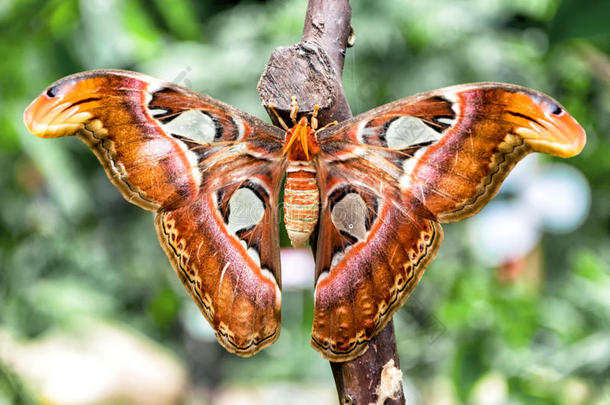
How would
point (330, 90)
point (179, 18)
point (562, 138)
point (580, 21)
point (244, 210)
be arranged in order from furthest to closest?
point (179, 18) < point (580, 21) < point (244, 210) < point (330, 90) < point (562, 138)

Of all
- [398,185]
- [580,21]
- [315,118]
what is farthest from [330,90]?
[580,21]

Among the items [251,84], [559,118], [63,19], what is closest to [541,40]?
[251,84]

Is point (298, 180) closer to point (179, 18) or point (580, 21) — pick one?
point (580, 21)

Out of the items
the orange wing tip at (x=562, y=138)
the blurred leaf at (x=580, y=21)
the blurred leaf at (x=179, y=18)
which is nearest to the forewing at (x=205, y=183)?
the orange wing tip at (x=562, y=138)

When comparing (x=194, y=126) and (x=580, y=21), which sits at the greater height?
(x=194, y=126)

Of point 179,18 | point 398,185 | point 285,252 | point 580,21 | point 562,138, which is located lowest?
point 285,252

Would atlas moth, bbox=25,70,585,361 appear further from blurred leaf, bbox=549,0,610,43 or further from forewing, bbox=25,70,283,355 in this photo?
blurred leaf, bbox=549,0,610,43
